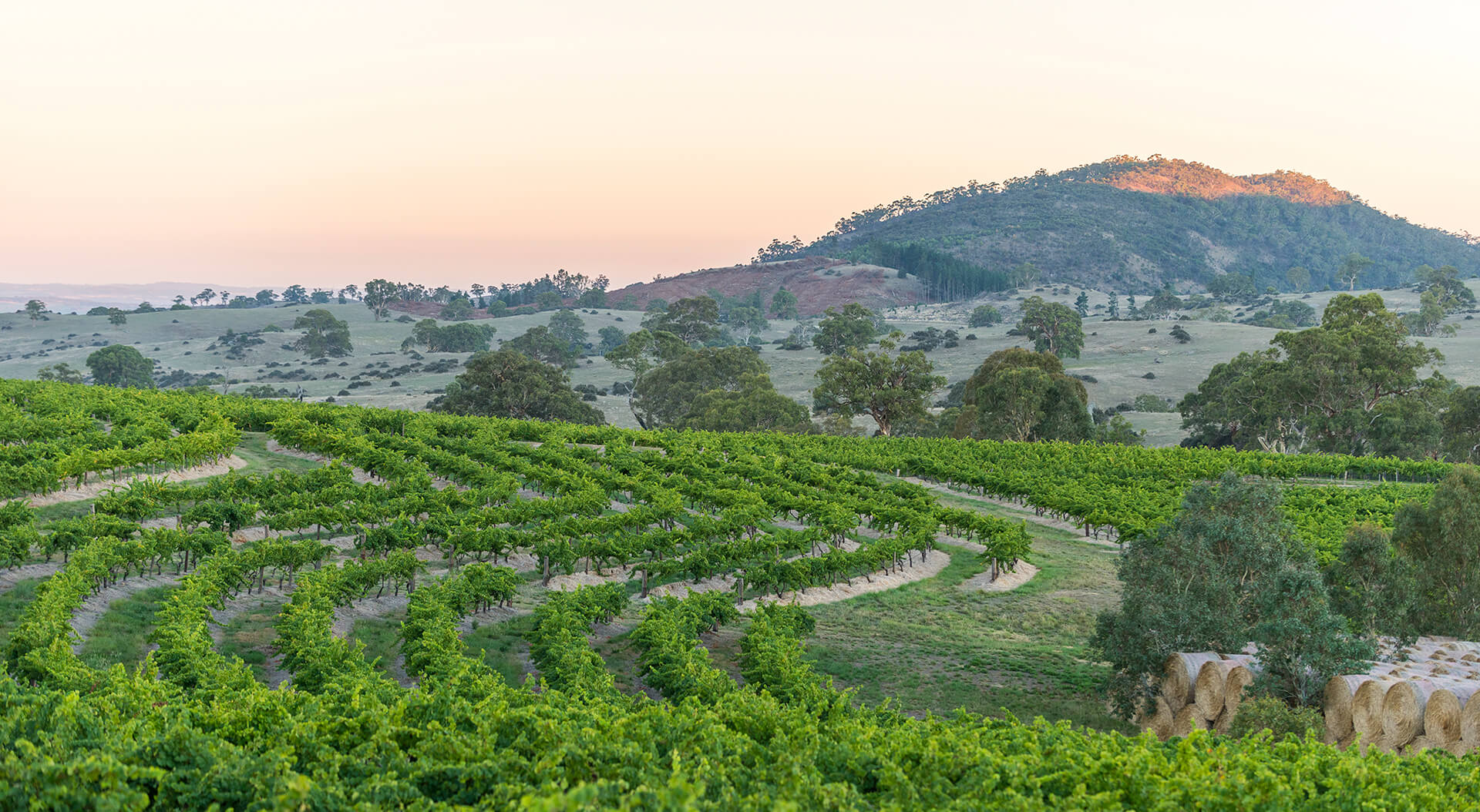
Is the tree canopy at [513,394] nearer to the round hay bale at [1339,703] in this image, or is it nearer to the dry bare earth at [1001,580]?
the dry bare earth at [1001,580]

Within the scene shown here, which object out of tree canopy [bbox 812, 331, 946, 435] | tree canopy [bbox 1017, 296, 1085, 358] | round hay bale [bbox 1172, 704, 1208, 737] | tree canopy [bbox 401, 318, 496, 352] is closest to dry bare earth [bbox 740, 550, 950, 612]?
round hay bale [bbox 1172, 704, 1208, 737]

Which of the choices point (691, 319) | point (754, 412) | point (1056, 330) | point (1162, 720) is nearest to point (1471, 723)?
point (1162, 720)

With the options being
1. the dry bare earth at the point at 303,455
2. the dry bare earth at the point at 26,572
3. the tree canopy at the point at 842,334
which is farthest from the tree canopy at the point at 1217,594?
the tree canopy at the point at 842,334

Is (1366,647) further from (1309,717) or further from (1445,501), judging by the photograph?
(1445,501)

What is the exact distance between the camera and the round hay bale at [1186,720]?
61.4 ft

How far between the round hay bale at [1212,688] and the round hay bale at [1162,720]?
70cm

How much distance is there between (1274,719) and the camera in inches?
642

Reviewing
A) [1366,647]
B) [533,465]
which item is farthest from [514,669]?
[533,465]

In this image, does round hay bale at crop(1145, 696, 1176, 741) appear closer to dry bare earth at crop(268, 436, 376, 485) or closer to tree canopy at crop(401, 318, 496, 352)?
dry bare earth at crop(268, 436, 376, 485)

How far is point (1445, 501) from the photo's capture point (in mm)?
26000

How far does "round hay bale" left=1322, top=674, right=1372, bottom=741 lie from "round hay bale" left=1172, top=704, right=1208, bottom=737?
2072mm

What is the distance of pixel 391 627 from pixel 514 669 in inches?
171

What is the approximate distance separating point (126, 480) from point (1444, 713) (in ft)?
131

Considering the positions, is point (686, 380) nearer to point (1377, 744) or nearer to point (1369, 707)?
point (1369, 707)
